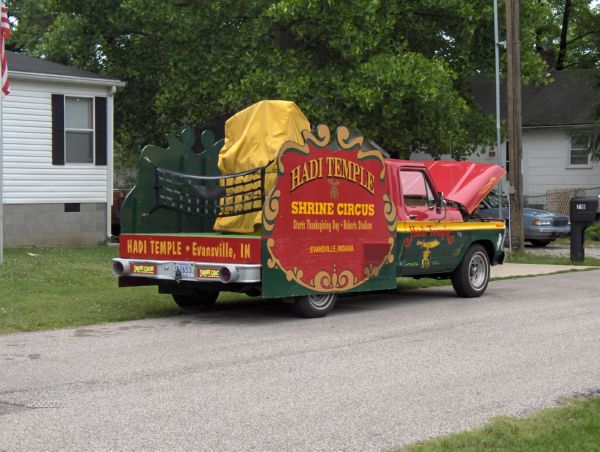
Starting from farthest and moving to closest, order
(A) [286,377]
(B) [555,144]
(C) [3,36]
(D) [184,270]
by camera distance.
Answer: (B) [555,144] < (C) [3,36] < (D) [184,270] < (A) [286,377]

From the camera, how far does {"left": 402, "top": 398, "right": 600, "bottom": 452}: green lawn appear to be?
Result: 18.1 ft

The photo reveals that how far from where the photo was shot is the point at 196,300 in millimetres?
12422

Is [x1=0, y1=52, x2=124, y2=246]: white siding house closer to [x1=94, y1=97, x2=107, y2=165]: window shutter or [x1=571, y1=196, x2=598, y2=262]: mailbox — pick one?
[x1=94, y1=97, x2=107, y2=165]: window shutter

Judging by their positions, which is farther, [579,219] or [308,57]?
[308,57]

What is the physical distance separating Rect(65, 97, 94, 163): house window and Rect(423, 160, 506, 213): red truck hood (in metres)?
11.9

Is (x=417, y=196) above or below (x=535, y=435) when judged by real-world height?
above

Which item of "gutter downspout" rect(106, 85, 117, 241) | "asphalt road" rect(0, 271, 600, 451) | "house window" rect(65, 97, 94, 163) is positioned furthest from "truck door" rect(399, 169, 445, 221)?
"house window" rect(65, 97, 94, 163)

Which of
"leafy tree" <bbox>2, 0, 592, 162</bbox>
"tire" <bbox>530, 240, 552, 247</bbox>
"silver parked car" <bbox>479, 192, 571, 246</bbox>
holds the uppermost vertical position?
"leafy tree" <bbox>2, 0, 592, 162</bbox>

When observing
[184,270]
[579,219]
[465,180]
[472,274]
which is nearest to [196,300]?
[184,270]

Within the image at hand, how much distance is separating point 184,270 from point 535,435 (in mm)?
6031

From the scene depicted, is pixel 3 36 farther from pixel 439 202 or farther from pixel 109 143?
pixel 439 202

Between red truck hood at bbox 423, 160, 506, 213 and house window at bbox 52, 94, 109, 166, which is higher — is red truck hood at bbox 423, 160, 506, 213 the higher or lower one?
the lower one

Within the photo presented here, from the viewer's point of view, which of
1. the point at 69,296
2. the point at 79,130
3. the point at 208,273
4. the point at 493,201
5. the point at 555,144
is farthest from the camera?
the point at 555,144

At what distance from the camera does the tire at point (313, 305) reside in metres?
11.3
